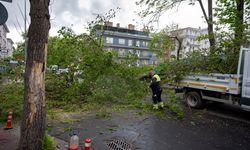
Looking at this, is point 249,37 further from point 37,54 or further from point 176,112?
point 37,54

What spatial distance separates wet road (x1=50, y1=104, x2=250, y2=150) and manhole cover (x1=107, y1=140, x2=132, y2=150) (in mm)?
75

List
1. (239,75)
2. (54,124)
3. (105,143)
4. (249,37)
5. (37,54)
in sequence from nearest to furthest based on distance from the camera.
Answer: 1. (37,54)
2. (105,143)
3. (54,124)
4. (239,75)
5. (249,37)

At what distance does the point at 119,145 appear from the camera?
15.2 ft

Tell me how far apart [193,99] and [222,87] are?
5.30ft

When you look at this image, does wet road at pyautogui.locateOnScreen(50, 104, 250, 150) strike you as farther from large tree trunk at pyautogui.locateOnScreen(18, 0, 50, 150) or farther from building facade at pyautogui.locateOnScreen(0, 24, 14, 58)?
building facade at pyautogui.locateOnScreen(0, 24, 14, 58)

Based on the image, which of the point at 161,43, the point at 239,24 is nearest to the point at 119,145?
the point at 239,24

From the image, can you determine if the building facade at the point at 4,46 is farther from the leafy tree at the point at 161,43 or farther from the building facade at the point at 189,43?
the leafy tree at the point at 161,43

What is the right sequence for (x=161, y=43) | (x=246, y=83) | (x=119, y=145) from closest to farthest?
(x=119, y=145), (x=246, y=83), (x=161, y=43)

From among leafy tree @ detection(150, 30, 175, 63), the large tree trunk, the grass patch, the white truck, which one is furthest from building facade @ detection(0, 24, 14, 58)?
leafy tree @ detection(150, 30, 175, 63)

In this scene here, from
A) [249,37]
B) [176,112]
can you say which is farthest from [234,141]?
[249,37]

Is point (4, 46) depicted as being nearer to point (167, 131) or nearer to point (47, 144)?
point (47, 144)

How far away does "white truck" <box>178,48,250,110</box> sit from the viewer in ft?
21.7

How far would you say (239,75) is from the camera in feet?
22.3

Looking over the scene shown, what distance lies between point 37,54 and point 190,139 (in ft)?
13.4
